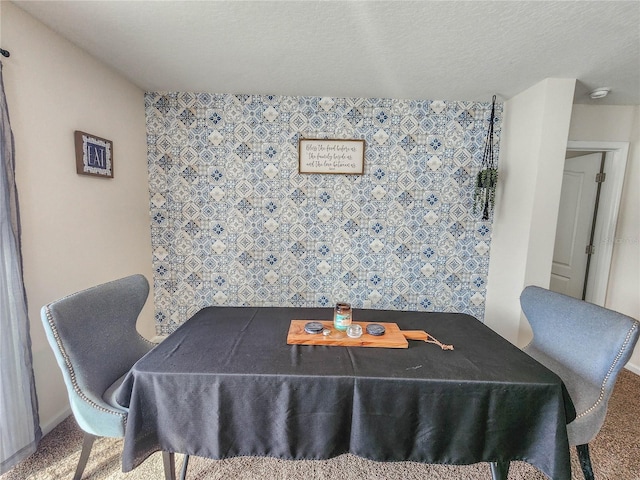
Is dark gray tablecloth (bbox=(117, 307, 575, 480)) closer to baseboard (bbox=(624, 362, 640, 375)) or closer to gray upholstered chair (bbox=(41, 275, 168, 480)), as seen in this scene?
gray upholstered chair (bbox=(41, 275, 168, 480))

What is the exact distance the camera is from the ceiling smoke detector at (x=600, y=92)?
2.15 meters

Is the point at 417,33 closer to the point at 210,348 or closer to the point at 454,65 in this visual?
the point at 454,65

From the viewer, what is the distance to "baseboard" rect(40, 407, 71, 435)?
64.1 inches

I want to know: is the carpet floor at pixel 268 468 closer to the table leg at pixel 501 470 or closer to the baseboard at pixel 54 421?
the baseboard at pixel 54 421

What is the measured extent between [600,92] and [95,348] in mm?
3600

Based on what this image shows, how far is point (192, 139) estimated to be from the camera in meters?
2.47

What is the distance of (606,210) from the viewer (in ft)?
8.55

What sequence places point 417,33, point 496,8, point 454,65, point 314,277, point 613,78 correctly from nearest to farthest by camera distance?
1. point 496,8
2. point 417,33
3. point 454,65
4. point 613,78
5. point 314,277

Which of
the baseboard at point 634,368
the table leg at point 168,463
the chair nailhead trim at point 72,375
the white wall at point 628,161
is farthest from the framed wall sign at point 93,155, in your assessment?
the baseboard at point 634,368

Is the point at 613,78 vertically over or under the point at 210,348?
over

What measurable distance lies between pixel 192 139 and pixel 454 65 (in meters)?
2.07

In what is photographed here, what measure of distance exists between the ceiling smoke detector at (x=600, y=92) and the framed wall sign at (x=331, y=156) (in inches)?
69.6

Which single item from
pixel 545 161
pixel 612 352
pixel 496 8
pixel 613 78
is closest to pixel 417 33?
pixel 496 8

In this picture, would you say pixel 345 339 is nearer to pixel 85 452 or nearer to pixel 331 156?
Answer: pixel 85 452
